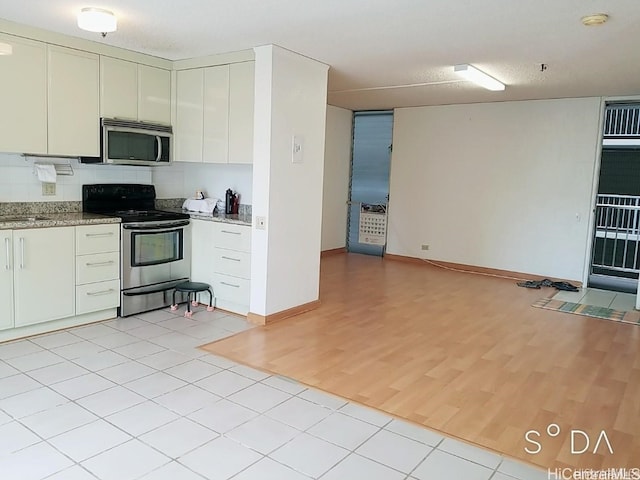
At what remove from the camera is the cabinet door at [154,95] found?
472 cm

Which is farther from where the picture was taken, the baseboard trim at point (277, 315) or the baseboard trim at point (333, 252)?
the baseboard trim at point (333, 252)

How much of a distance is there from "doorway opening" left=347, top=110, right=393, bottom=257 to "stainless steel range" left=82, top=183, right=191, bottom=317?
404 cm

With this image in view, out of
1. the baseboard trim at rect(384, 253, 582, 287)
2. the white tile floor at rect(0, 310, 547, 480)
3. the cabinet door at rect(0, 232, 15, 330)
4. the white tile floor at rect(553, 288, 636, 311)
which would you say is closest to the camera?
the white tile floor at rect(0, 310, 547, 480)

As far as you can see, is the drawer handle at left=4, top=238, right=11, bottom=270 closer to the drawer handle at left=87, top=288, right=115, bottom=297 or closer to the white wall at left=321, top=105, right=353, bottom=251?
the drawer handle at left=87, top=288, right=115, bottom=297

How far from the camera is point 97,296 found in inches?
169

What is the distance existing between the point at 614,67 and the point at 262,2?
344 centimetres

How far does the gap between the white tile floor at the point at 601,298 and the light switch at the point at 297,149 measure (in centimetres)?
356

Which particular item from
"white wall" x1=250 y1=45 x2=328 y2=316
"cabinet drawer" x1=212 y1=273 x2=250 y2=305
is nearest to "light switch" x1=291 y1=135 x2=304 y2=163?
"white wall" x1=250 y1=45 x2=328 y2=316

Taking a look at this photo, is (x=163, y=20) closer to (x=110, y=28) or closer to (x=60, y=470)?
(x=110, y=28)

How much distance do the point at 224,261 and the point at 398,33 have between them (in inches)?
100

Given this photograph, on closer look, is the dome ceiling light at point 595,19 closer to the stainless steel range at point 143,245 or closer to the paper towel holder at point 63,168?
the stainless steel range at point 143,245

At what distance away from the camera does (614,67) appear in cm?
459

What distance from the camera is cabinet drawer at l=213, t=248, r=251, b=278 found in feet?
15.0

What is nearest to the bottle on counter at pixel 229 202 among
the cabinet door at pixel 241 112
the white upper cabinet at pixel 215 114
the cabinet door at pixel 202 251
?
the cabinet door at pixel 202 251
